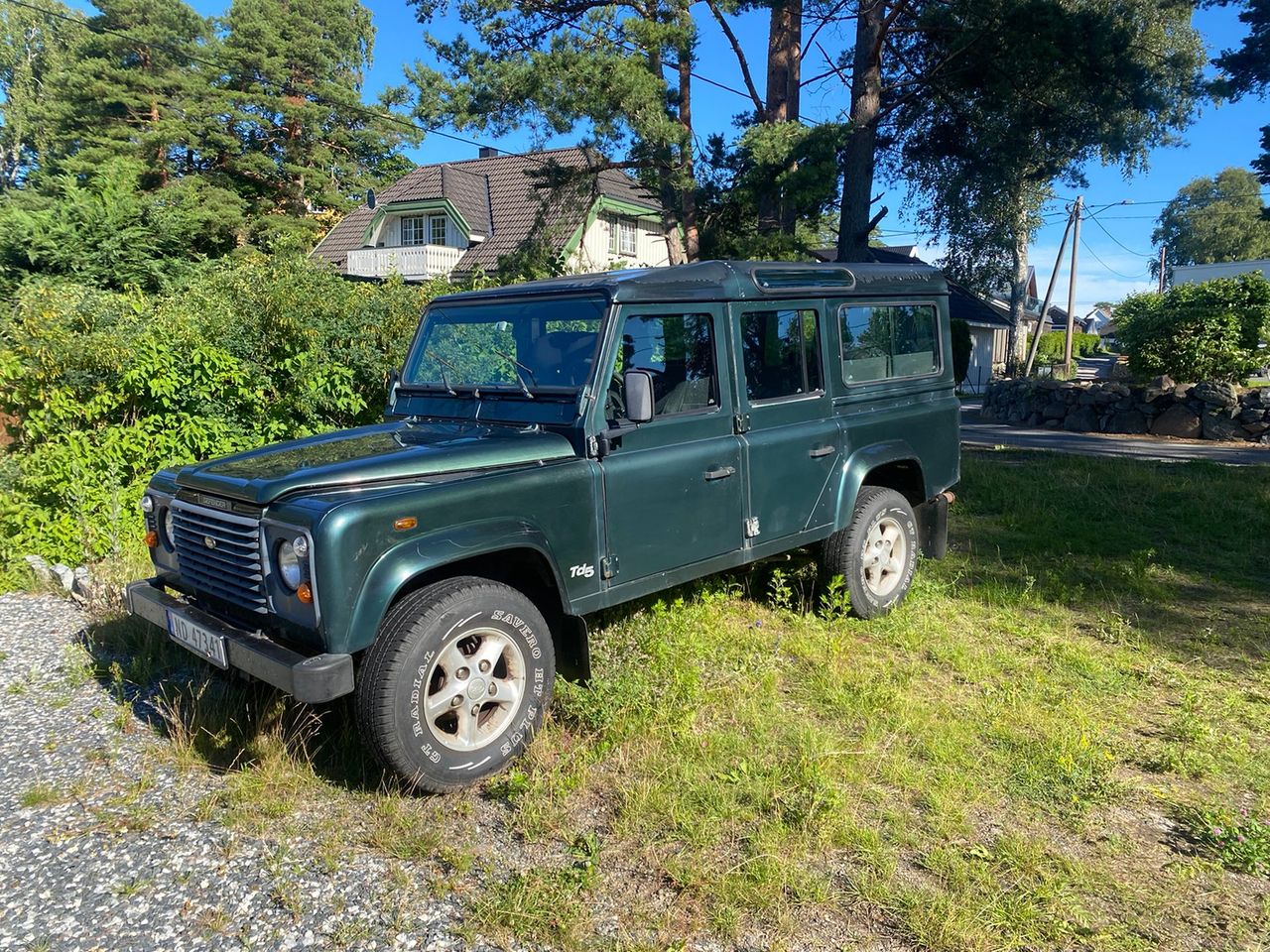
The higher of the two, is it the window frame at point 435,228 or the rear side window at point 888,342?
the window frame at point 435,228

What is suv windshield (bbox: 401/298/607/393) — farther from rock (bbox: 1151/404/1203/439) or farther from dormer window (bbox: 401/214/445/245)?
dormer window (bbox: 401/214/445/245)

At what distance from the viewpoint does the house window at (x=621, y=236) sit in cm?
2778

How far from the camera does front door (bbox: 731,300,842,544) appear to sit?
4.43 metres

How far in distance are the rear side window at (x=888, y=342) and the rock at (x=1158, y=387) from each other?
1145cm

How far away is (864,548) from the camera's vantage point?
5.20 m

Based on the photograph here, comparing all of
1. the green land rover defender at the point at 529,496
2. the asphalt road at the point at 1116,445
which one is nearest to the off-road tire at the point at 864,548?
the green land rover defender at the point at 529,496

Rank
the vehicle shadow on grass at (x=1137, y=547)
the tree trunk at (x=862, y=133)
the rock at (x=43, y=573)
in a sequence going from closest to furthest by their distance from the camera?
the vehicle shadow on grass at (x=1137, y=547) → the rock at (x=43, y=573) → the tree trunk at (x=862, y=133)

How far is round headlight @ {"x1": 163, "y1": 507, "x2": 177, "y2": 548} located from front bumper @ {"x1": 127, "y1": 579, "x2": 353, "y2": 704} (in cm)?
40

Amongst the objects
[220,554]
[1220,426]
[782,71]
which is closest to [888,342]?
[220,554]

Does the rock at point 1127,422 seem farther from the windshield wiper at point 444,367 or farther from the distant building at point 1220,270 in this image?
the distant building at point 1220,270

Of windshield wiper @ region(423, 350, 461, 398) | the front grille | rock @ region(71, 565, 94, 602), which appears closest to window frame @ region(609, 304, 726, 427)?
windshield wiper @ region(423, 350, 461, 398)

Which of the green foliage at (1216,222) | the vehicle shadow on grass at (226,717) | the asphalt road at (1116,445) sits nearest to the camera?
the vehicle shadow on grass at (226,717)

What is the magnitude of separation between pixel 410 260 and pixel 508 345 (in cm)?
2372

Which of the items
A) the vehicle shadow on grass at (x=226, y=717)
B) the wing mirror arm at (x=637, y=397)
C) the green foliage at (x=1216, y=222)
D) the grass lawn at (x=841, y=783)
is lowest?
the grass lawn at (x=841, y=783)
